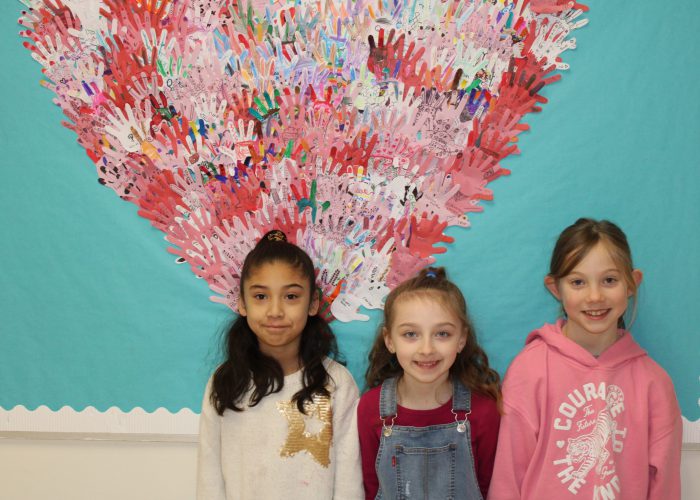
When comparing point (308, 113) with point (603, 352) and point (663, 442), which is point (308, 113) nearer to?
point (603, 352)

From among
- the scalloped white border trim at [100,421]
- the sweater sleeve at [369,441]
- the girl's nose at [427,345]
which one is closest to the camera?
the girl's nose at [427,345]

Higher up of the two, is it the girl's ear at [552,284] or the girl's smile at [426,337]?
the girl's ear at [552,284]

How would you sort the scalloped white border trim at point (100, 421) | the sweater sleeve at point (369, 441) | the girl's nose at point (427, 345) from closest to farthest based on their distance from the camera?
the girl's nose at point (427, 345) < the sweater sleeve at point (369, 441) < the scalloped white border trim at point (100, 421)

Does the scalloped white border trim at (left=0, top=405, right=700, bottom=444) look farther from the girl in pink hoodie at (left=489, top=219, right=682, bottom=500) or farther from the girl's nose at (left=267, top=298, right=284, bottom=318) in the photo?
the girl in pink hoodie at (left=489, top=219, right=682, bottom=500)

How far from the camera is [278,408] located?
1422mm

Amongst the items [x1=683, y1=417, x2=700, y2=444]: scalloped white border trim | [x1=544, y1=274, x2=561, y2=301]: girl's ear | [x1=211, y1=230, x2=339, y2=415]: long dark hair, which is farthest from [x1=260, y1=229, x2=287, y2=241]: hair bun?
[x1=683, y1=417, x2=700, y2=444]: scalloped white border trim

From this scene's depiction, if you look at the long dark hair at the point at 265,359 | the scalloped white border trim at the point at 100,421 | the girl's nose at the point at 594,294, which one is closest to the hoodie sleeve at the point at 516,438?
the girl's nose at the point at 594,294

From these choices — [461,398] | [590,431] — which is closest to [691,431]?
[590,431]

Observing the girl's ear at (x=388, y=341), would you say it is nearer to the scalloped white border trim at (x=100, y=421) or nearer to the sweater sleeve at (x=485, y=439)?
the sweater sleeve at (x=485, y=439)

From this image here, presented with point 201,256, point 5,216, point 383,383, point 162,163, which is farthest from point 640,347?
point 5,216

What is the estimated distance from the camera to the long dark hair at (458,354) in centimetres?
137

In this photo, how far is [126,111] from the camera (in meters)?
1.55

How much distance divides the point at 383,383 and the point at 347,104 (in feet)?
2.33

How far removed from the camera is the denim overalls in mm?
1342
